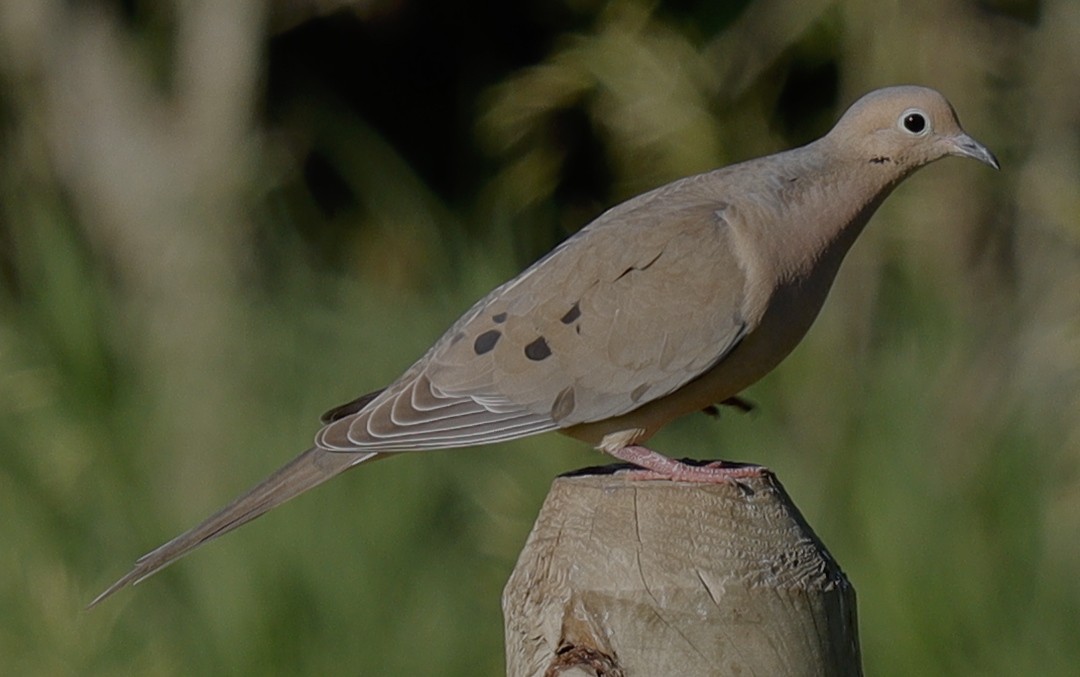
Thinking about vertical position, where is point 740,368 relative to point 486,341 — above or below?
below

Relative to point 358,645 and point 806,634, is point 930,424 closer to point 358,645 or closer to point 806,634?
point 358,645

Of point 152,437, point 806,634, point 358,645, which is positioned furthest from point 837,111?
point 806,634

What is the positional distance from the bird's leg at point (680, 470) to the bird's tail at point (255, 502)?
0.58 m

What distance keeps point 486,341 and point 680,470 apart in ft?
2.77

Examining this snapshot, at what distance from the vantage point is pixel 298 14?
896 cm

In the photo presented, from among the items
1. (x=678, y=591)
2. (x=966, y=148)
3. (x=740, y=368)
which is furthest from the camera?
(x=966, y=148)

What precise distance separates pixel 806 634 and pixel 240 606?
2892 millimetres

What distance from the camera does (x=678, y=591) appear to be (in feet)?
6.47

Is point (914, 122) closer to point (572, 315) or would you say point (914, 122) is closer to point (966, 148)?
point (966, 148)

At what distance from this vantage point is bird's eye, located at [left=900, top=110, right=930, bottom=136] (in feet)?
9.87

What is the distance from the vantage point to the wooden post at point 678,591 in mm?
1966

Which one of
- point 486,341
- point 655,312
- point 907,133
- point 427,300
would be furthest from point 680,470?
point 427,300

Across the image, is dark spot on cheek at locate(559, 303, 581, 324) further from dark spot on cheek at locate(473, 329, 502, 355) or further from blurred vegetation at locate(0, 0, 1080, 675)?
blurred vegetation at locate(0, 0, 1080, 675)

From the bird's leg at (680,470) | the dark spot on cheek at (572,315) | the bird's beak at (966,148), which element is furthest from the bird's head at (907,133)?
the bird's leg at (680,470)
